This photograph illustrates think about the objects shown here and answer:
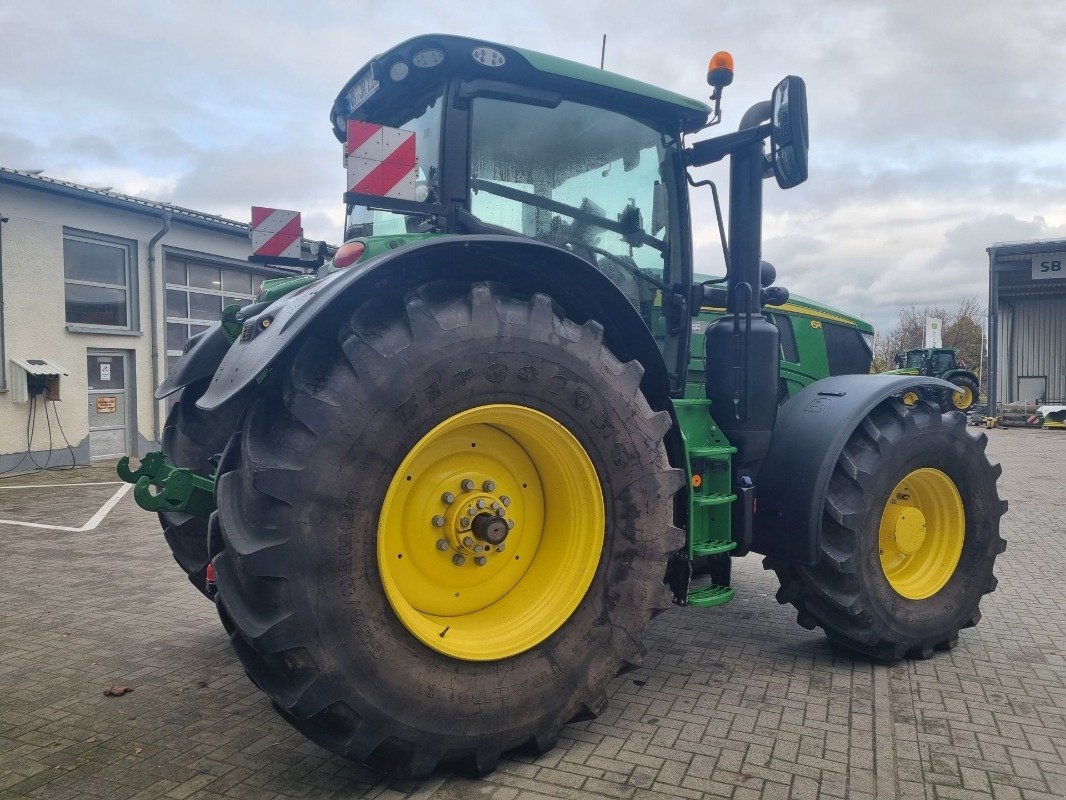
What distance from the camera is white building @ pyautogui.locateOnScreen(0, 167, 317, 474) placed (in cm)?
1193

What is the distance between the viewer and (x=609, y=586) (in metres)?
3.02

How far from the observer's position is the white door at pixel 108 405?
13398mm

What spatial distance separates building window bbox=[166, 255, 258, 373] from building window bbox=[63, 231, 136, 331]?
0.82 m

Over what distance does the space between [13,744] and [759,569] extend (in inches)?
184

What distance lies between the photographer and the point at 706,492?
3.66 m

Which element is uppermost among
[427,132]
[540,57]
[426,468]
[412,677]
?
[540,57]

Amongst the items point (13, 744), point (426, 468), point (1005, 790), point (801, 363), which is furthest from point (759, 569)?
point (13, 744)

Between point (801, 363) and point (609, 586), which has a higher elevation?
point (801, 363)

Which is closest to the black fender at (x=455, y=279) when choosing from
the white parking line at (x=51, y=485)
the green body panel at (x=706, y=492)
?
the green body panel at (x=706, y=492)

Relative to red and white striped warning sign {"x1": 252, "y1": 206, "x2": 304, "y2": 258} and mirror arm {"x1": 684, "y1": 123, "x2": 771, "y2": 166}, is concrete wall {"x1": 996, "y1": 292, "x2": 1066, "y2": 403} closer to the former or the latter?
mirror arm {"x1": 684, "y1": 123, "x2": 771, "y2": 166}

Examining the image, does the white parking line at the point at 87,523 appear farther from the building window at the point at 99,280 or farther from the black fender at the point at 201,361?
the building window at the point at 99,280

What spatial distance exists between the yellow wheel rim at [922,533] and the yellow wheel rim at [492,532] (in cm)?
189

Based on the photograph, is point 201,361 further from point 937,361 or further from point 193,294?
point 937,361

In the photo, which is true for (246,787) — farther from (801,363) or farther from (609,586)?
(801,363)
